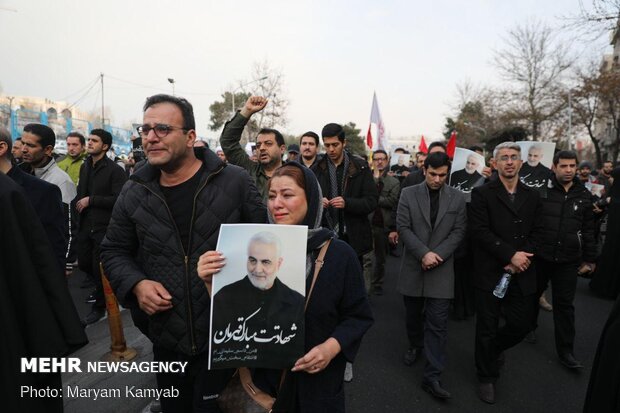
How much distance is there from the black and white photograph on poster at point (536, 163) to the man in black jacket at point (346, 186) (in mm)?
1762

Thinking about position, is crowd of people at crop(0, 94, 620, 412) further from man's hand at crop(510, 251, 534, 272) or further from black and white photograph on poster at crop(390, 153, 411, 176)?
black and white photograph on poster at crop(390, 153, 411, 176)

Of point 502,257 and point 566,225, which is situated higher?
point 566,225

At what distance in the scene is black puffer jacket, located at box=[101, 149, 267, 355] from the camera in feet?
6.86

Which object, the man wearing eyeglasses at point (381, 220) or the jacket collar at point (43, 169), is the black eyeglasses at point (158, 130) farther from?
the man wearing eyeglasses at point (381, 220)

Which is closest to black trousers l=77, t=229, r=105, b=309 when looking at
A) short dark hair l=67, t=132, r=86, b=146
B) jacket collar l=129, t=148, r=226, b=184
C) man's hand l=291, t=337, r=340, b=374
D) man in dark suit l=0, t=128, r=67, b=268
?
short dark hair l=67, t=132, r=86, b=146

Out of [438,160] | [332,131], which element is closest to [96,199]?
[332,131]

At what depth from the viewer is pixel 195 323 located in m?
2.09

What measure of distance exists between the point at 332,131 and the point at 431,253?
1.59 meters

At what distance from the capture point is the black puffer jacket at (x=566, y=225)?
3984 millimetres

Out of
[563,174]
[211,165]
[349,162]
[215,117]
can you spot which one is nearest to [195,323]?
[211,165]

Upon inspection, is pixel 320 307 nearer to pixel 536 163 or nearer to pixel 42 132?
pixel 42 132

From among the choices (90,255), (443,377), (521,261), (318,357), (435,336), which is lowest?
(443,377)

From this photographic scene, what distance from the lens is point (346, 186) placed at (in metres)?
4.25

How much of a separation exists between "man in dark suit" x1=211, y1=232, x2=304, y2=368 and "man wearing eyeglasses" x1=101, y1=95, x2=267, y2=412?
16.4 inches
